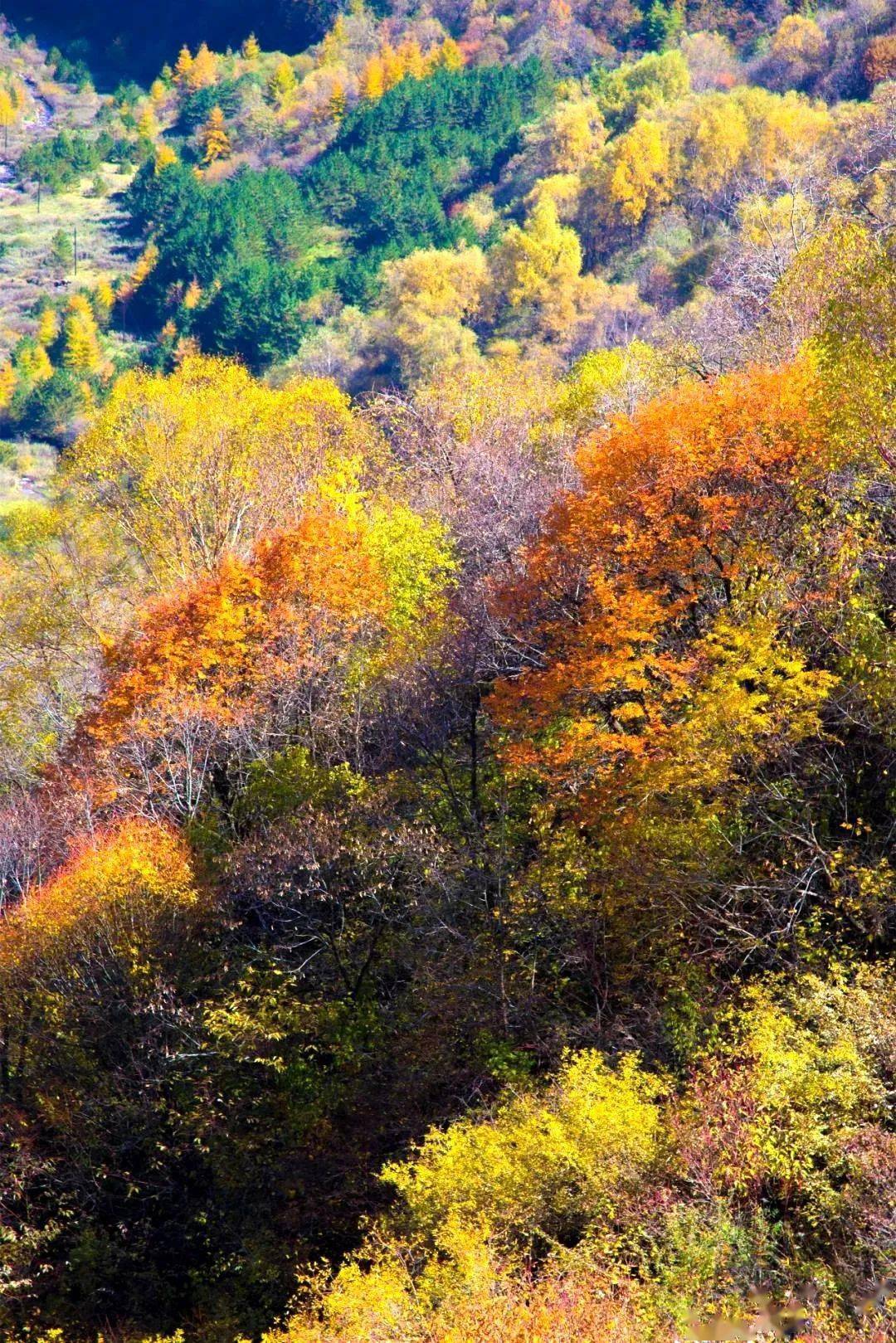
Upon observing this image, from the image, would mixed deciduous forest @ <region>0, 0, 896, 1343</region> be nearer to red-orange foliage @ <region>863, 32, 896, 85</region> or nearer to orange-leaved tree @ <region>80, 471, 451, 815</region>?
orange-leaved tree @ <region>80, 471, 451, 815</region>

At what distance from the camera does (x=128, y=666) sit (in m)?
37.6

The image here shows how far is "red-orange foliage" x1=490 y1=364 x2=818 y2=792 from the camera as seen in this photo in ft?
77.9

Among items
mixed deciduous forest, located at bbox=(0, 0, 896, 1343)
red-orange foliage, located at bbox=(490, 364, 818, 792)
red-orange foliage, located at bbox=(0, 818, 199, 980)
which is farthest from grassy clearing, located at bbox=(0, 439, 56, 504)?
red-orange foliage, located at bbox=(490, 364, 818, 792)

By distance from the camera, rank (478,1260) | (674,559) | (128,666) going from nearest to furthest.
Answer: (478,1260) → (674,559) → (128,666)

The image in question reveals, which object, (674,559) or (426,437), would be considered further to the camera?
(426,437)

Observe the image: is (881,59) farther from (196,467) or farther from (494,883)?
(494,883)

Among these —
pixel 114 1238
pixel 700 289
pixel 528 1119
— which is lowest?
pixel 700 289

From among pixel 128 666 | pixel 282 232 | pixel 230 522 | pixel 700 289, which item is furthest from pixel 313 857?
pixel 282 232

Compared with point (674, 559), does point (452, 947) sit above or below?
below

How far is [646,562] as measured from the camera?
85.8ft

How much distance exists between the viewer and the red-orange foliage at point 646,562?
23.8m

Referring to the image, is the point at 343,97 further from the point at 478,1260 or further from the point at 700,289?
the point at 478,1260

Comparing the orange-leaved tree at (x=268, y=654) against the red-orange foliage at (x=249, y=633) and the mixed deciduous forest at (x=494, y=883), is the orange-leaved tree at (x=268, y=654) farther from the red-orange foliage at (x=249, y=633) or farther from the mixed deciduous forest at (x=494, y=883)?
the mixed deciduous forest at (x=494, y=883)

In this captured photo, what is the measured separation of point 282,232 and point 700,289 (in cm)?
6593
